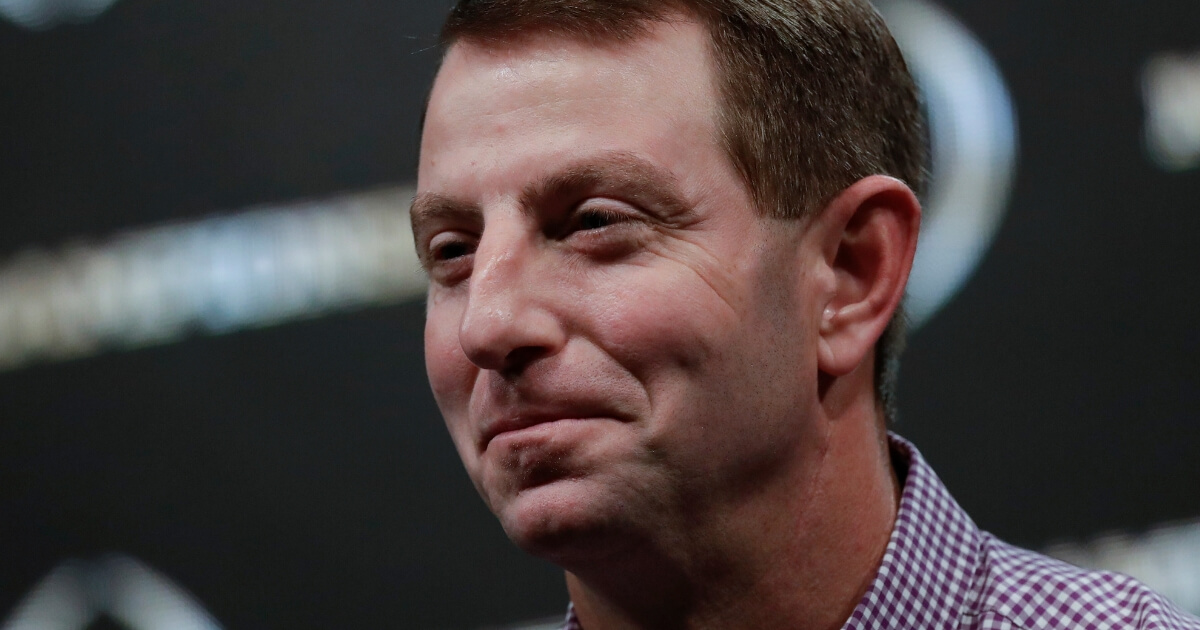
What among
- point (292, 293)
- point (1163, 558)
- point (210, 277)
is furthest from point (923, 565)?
point (210, 277)

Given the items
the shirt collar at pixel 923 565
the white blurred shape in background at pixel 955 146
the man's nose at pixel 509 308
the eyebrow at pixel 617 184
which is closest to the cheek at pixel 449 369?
the man's nose at pixel 509 308

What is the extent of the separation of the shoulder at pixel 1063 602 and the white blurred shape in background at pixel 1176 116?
130 centimetres

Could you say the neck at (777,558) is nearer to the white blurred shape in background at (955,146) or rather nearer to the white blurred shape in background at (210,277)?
the white blurred shape in background at (955,146)

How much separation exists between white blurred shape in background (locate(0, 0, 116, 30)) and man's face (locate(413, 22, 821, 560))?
5.84 ft

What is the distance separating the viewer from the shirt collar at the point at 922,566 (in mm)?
1449

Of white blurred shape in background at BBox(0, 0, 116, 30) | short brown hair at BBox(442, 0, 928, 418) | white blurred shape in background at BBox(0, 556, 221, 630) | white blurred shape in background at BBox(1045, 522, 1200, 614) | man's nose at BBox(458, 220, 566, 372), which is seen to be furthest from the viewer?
white blurred shape in background at BBox(0, 0, 116, 30)

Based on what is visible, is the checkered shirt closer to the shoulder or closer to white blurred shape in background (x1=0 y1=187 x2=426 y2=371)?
the shoulder

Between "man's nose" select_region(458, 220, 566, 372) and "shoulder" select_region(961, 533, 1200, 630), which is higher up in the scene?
"man's nose" select_region(458, 220, 566, 372)

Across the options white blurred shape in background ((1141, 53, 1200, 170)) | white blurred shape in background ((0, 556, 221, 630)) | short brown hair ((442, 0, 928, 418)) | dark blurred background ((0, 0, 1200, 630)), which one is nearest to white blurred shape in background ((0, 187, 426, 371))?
dark blurred background ((0, 0, 1200, 630))

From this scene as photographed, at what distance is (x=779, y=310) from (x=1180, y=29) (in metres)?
1.65

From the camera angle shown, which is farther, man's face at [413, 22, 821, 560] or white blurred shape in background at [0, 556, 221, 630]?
white blurred shape in background at [0, 556, 221, 630]

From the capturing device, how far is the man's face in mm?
1287

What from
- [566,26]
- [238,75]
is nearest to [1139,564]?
[566,26]

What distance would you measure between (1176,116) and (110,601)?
8.78ft
